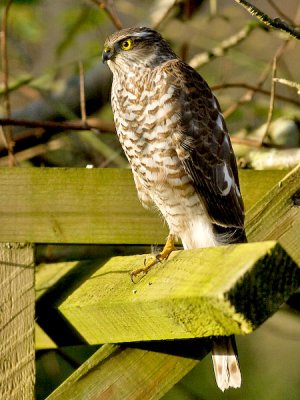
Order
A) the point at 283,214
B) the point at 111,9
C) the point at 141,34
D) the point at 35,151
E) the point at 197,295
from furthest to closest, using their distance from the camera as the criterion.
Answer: the point at 111,9 < the point at 35,151 < the point at 141,34 < the point at 283,214 < the point at 197,295

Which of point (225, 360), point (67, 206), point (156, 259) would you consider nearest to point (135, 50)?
point (67, 206)

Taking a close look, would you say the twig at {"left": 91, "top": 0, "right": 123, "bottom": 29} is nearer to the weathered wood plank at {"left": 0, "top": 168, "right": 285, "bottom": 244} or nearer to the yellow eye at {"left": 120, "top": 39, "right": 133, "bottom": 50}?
the yellow eye at {"left": 120, "top": 39, "right": 133, "bottom": 50}

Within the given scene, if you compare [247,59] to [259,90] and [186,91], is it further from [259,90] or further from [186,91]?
[186,91]

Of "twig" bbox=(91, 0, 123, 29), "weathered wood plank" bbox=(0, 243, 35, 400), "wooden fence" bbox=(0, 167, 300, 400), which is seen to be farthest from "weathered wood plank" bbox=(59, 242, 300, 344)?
"twig" bbox=(91, 0, 123, 29)

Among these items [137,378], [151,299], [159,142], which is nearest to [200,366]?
[159,142]

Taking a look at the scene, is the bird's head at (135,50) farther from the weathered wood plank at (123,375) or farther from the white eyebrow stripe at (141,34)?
the weathered wood plank at (123,375)

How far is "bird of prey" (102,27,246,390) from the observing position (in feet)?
9.63

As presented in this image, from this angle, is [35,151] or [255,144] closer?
[255,144]

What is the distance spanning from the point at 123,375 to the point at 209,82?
227cm

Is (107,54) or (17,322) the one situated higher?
(107,54)

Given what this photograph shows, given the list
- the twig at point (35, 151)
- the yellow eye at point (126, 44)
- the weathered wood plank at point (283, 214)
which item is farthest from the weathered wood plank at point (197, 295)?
the twig at point (35, 151)

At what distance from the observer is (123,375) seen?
239 cm

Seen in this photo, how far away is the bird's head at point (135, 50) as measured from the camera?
3238 millimetres

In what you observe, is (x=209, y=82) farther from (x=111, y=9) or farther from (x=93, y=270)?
(x=93, y=270)
